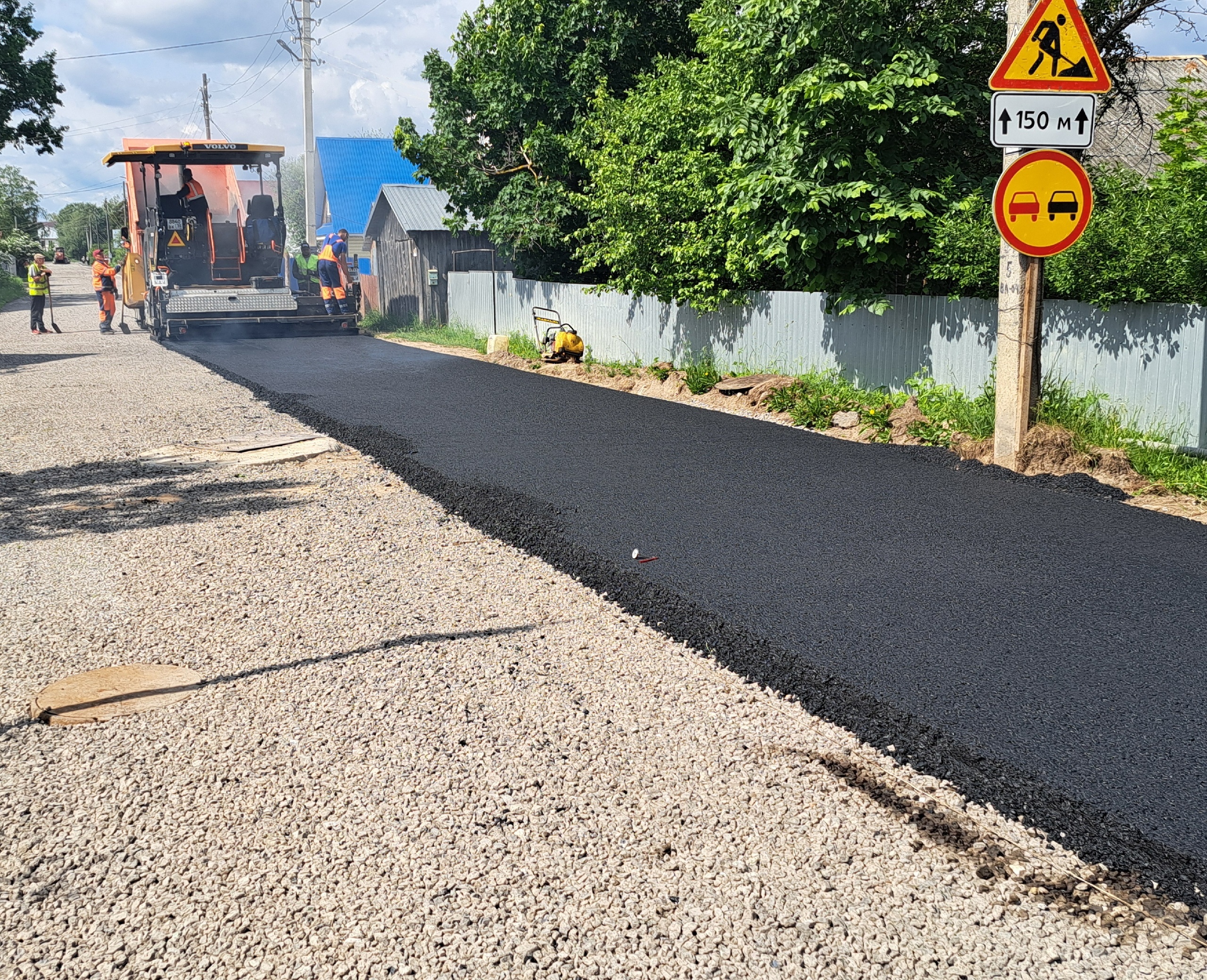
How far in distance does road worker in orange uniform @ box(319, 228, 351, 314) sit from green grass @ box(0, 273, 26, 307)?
22016 millimetres

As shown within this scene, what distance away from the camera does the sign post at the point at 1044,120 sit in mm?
8133

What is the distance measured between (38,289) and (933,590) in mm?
25483

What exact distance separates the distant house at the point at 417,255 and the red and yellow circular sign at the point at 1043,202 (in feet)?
62.6

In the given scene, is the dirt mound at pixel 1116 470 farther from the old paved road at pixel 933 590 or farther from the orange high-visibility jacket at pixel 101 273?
the orange high-visibility jacket at pixel 101 273

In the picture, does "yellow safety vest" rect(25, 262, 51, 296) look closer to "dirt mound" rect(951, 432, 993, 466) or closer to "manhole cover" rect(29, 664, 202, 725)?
"dirt mound" rect(951, 432, 993, 466)

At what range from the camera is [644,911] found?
296 centimetres

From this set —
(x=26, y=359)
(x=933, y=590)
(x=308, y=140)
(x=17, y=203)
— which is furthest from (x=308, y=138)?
Result: (x=17, y=203)

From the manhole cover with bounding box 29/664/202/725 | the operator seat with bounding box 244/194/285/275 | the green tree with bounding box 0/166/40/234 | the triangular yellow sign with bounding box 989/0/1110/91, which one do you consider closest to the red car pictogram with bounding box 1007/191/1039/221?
the triangular yellow sign with bounding box 989/0/1110/91

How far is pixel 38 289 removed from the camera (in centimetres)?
2572

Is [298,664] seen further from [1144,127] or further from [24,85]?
[24,85]

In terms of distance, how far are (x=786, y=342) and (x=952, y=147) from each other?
2981 millimetres

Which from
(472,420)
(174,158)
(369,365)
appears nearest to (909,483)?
(472,420)

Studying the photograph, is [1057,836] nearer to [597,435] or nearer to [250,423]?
[597,435]

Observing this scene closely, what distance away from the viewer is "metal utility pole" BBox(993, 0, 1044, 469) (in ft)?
28.5
